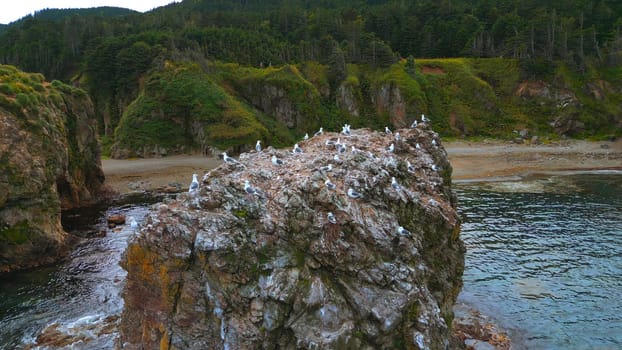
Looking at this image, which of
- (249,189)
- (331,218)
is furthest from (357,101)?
(331,218)

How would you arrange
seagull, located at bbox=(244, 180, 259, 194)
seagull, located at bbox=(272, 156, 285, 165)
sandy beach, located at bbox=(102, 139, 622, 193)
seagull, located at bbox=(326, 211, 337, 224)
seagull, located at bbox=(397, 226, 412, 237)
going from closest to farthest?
seagull, located at bbox=(326, 211, 337, 224) → seagull, located at bbox=(244, 180, 259, 194) → seagull, located at bbox=(397, 226, 412, 237) → seagull, located at bbox=(272, 156, 285, 165) → sandy beach, located at bbox=(102, 139, 622, 193)

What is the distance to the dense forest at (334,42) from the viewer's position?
85.7m

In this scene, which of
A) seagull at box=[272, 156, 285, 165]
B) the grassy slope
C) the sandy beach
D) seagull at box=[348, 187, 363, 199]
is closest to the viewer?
seagull at box=[348, 187, 363, 199]

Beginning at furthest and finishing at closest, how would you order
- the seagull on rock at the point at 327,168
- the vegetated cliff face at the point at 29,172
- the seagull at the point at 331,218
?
the vegetated cliff face at the point at 29,172
the seagull on rock at the point at 327,168
the seagull at the point at 331,218

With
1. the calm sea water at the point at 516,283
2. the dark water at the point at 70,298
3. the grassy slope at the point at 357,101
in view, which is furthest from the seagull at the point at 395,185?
the grassy slope at the point at 357,101

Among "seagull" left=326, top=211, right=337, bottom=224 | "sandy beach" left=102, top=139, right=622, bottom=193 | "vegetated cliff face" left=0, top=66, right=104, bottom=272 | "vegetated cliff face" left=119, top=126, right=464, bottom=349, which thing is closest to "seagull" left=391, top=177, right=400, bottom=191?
"vegetated cliff face" left=119, top=126, right=464, bottom=349

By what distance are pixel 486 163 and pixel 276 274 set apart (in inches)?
2180

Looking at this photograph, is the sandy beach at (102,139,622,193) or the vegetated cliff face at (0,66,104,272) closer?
the vegetated cliff face at (0,66,104,272)

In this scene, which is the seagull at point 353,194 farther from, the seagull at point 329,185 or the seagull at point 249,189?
the seagull at point 249,189

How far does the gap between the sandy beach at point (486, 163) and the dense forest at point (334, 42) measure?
22.6 meters

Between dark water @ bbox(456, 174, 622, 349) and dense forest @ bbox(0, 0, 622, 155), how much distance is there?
176 ft

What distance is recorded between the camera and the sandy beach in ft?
188

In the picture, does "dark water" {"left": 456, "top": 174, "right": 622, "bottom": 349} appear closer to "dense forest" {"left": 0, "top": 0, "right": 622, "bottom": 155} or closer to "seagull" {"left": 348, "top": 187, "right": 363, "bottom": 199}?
"seagull" {"left": 348, "top": 187, "right": 363, "bottom": 199}

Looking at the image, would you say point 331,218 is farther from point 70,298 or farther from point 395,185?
point 70,298
